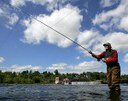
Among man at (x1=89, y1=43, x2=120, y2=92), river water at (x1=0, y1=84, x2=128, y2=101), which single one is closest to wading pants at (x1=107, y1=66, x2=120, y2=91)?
man at (x1=89, y1=43, x2=120, y2=92)

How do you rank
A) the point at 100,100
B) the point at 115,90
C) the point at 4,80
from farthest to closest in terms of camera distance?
the point at 4,80 → the point at 115,90 → the point at 100,100

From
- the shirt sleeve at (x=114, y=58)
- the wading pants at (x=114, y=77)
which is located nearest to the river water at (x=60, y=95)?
the wading pants at (x=114, y=77)

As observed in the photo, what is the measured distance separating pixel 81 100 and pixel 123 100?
1709mm

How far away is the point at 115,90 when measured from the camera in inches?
640

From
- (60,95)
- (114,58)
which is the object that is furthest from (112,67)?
(60,95)

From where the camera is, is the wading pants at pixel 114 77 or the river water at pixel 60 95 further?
the wading pants at pixel 114 77

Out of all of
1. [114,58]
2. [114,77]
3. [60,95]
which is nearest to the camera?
[60,95]

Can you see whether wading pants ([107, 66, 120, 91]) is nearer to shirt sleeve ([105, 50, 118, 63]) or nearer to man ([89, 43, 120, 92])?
man ([89, 43, 120, 92])

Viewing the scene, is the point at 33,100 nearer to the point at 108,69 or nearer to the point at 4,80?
the point at 108,69

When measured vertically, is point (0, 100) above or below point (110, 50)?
below

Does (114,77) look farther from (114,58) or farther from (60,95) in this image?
(60,95)

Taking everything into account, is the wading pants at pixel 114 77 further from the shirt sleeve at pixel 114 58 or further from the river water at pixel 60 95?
the river water at pixel 60 95

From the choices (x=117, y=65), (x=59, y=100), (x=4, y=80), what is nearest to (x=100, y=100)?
(x=59, y=100)

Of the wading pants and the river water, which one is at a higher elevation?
the wading pants
